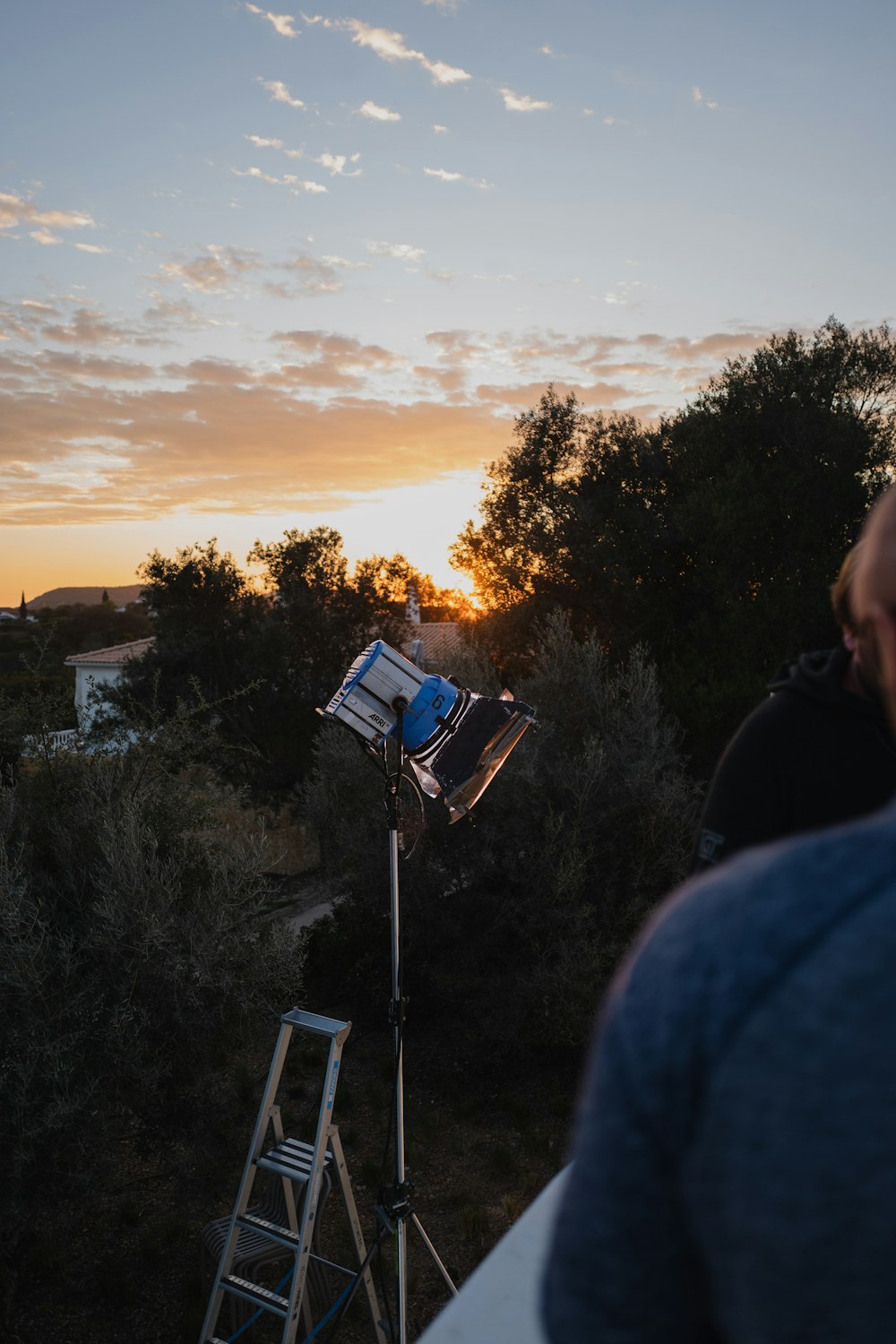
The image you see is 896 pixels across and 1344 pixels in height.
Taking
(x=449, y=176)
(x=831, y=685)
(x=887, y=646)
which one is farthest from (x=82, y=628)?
(x=887, y=646)

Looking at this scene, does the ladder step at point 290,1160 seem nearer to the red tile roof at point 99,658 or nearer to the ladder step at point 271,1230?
the ladder step at point 271,1230

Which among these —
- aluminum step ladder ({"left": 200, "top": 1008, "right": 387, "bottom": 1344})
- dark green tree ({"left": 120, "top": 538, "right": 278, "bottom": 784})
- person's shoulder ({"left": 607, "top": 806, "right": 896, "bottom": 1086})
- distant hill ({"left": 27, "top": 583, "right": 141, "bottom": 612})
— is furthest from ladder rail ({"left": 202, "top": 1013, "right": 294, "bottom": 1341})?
distant hill ({"left": 27, "top": 583, "right": 141, "bottom": 612})

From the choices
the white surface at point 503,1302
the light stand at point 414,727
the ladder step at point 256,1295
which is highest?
the light stand at point 414,727

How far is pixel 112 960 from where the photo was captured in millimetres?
4176

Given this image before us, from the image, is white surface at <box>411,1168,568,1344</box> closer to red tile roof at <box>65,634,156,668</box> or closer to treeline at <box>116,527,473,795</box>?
treeline at <box>116,527,473,795</box>

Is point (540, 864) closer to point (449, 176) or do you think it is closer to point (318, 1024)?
point (318, 1024)

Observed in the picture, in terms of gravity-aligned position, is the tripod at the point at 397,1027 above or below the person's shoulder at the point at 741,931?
below

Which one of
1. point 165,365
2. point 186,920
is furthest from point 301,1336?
point 165,365

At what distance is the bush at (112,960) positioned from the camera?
3.76 meters

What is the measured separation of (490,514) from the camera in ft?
47.2

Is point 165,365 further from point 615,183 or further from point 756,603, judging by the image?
point 756,603

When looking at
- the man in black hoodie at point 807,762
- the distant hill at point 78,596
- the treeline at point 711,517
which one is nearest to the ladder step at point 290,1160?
the man in black hoodie at point 807,762

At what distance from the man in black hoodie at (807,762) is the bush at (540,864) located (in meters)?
4.88

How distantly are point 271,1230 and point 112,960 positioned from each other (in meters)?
1.41
